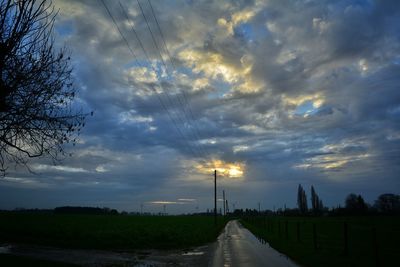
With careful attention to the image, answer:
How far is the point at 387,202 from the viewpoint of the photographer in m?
164

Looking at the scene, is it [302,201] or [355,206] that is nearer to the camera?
[355,206]

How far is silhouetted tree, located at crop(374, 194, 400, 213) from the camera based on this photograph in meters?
160

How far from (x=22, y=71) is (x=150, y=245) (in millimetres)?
21637

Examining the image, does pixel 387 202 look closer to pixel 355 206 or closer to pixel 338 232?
pixel 355 206

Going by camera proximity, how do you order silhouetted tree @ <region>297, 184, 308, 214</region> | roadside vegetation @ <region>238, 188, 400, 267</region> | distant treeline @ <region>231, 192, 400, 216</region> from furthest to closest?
silhouetted tree @ <region>297, 184, 308, 214</region> < distant treeline @ <region>231, 192, 400, 216</region> < roadside vegetation @ <region>238, 188, 400, 267</region>

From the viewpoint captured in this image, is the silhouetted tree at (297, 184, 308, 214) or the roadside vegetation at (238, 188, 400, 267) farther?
the silhouetted tree at (297, 184, 308, 214)

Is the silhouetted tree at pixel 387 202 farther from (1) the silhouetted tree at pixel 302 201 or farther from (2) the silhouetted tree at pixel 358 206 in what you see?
(1) the silhouetted tree at pixel 302 201

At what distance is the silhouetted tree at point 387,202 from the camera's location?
160000 mm

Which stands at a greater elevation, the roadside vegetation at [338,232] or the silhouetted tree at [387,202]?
the silhouetted tree at [387,202]

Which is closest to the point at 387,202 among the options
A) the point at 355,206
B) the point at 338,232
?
the point at 355,206

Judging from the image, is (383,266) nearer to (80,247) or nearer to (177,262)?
(177,262)

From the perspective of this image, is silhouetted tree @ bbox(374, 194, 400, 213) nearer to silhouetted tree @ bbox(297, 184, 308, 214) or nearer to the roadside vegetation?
the roadside vegetation

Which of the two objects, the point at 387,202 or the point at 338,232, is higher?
the point at 387,202

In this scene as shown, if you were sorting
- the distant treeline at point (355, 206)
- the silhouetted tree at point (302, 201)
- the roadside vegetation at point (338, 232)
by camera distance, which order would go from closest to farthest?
the roadside vegetation at point (338, 232) < the distant treeline at point (355, 206) < the silhouetted tree at point (302, 201)
